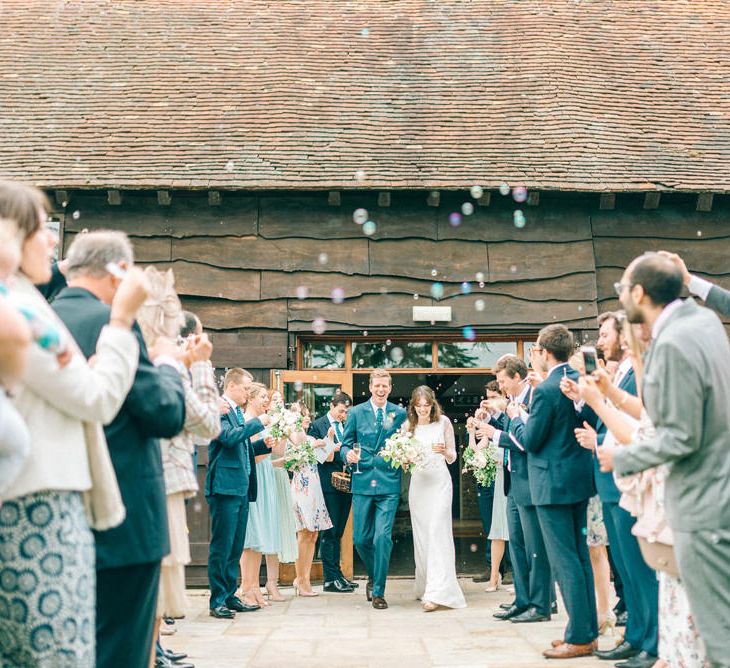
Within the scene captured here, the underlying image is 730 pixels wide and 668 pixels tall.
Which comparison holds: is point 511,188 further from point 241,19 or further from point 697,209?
point 241,19

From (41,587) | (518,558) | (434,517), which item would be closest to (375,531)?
(434,517)

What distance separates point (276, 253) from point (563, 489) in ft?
17.2

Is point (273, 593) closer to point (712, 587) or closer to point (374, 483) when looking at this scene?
point (374, 483)

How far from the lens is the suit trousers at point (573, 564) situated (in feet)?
17.0

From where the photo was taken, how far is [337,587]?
28.5ft

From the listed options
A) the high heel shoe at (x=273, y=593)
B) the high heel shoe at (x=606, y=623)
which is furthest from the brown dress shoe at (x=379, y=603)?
the high heel shoe at (x=606, y=623)

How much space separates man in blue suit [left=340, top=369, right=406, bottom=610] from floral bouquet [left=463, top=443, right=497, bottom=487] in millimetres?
884

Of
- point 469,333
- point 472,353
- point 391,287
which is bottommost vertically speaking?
point 472,353

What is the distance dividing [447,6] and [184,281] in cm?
633

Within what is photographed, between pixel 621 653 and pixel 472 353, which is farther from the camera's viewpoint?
pixel 472 353

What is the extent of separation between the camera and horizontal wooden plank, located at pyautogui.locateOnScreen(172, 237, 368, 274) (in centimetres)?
964

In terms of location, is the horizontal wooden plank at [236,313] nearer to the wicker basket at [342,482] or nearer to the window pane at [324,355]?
the window pane at [324,355]

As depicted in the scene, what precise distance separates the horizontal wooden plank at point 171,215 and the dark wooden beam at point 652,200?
448 centimetres

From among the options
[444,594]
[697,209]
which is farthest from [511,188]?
[444,594]
